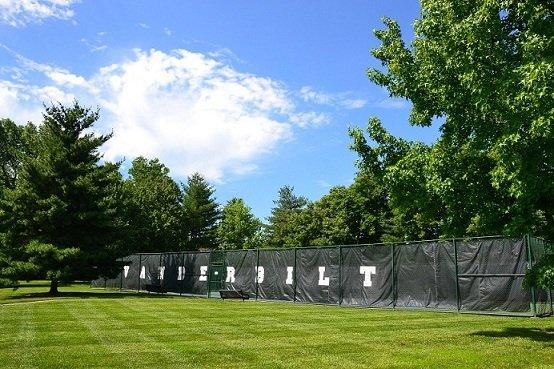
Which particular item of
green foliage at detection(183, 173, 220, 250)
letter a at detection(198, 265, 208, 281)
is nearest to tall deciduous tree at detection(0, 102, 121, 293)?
letter a at detection(198, 265, 208, 281)

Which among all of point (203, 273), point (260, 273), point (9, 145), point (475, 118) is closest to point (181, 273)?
point (203, 273)

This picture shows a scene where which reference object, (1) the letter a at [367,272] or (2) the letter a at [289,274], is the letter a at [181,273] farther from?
(1) the letter a at [367,272]

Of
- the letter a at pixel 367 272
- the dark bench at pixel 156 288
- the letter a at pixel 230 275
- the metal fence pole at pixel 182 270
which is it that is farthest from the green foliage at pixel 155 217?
the letter a at pixel 367 272

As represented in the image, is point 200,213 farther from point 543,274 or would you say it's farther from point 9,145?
point 543,274

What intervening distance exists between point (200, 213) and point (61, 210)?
162ft

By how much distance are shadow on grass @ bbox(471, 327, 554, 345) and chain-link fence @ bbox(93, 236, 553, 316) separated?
396 cm

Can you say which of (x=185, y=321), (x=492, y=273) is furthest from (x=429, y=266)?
(x=185, y=321)

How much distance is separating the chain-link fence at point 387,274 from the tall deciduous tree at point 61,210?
11.0 feet

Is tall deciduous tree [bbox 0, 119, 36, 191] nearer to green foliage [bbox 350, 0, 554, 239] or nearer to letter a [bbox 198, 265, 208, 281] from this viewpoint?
letter a [bbox 198, 265, 208, 281]

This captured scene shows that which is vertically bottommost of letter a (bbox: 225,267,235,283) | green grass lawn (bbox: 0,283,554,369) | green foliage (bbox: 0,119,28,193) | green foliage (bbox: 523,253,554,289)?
green grass lawn (bbox: 0,283,554,369)

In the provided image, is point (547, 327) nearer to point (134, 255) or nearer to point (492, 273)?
point (492, 273)

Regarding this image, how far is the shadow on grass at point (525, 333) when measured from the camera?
1154 cm

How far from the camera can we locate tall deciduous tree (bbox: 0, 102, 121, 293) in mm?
30078

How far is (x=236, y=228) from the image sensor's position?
86.8 meters
